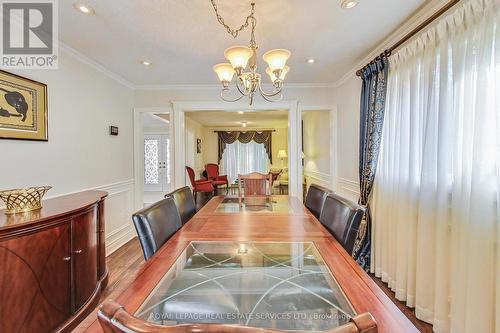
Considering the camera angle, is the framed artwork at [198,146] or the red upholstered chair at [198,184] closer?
the red upholstered chair at [198,184]

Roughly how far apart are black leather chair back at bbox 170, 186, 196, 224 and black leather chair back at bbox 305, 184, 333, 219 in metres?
1.12

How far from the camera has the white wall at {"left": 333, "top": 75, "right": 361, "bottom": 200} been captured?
3055 mm

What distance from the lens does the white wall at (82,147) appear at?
6.63ft

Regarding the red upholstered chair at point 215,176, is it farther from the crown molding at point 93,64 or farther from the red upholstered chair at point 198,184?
Answer: the crown molding at point 93,64

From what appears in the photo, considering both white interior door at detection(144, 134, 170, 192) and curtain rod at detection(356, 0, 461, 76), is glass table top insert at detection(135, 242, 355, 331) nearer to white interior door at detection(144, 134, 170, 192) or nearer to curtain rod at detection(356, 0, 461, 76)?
curtain rod at detection(356, 0, 461, 76)

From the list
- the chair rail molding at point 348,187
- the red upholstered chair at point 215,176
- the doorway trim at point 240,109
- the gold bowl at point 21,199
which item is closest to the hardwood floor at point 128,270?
the gold bowl at point 21,199

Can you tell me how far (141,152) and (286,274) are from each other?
3549mm

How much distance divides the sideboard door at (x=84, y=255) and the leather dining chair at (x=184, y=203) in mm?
733

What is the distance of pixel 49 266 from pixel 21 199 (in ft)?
1.63

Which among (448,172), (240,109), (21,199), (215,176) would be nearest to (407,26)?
(448,172)

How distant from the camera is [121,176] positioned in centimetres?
344

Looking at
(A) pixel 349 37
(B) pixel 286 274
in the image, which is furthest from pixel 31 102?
(A) pixel 349 37

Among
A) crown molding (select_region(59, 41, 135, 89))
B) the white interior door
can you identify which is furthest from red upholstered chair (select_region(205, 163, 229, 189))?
crown molding (select_region(59, 41, 135, 89))

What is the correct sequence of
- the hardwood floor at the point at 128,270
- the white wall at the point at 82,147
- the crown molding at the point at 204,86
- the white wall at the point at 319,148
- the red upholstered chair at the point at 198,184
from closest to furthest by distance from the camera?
the hardwood floor at the point at 128,270 < the white wall at the point at 82,147 < the crown molding at the point at 204,86 < the white wall at the point at 319,148 < the red upholstered chair at the point at 198,184
